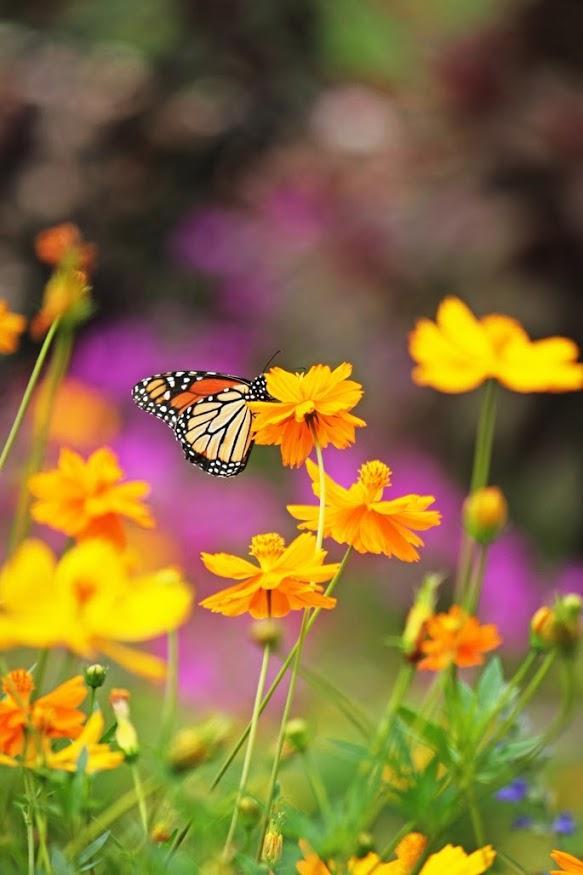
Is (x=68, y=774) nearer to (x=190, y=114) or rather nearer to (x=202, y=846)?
(x=202, y=846)

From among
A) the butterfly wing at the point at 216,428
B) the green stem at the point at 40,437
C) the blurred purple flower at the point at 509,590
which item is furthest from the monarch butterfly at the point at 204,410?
the blurred purple flower at the point at 509,590

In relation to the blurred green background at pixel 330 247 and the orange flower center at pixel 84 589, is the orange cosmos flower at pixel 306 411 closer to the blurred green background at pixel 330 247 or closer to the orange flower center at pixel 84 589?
the orange flower center at pixel 84 589

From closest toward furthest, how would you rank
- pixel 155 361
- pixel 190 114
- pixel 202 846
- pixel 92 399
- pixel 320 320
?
pixel 202 846 < pixel 92 399 < pixel 320 320 < pixel 155 361 < pixel 190 114

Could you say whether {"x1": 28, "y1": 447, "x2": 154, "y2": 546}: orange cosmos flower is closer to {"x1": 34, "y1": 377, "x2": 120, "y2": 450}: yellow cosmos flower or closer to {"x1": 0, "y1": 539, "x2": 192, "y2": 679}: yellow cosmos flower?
{"x1": 0, "y1": 539, "x2": 192, "y2": 679}: yellow cosmos flower

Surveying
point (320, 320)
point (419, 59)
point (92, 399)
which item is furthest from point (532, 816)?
point (419, 59)

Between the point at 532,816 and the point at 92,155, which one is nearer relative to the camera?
the point at 532,816

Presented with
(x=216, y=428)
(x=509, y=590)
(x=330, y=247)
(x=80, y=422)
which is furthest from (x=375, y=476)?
(x=330, y=247)
